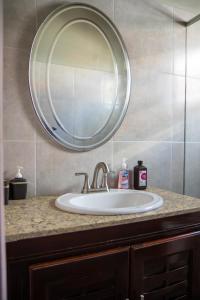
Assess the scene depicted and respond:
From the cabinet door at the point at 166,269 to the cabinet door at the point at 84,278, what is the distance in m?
0.05

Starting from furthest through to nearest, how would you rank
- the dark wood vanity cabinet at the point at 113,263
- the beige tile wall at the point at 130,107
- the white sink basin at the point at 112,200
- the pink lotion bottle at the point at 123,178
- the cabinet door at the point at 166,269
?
the pink lotion bottle at the point at 123,178 → the beige tile wall at the point at 130,107 → the white sink basin at the point at 112,200 → the cabinet door at the point at 166,269 → the dark wood vanity cabinet at the point at 113,263

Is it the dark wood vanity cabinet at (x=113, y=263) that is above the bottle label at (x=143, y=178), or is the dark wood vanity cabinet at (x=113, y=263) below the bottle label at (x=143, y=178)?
below

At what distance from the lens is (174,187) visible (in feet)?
5.45

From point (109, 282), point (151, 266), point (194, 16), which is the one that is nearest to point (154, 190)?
point (151, 266)

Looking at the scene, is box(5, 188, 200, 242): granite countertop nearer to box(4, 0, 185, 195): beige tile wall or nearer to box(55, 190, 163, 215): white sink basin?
box(55, 190, 163, 215): white sink basin

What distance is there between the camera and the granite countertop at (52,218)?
0.76m

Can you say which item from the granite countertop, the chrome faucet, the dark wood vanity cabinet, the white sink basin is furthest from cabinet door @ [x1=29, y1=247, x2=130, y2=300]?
the chrome faucet

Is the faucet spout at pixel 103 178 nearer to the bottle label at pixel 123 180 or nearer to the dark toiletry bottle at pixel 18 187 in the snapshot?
the bottle label at pixel 123 180

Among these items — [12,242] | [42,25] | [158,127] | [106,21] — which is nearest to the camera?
[12,242]

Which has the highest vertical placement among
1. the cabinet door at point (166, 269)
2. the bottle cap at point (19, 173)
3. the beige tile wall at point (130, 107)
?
the beige tile wall at point (130, 107)

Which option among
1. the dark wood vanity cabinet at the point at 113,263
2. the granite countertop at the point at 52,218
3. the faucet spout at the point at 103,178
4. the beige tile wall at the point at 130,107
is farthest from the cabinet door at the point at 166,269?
the beige tile wall at the point at 130,107

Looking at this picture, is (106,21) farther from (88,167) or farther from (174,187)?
(174,187)

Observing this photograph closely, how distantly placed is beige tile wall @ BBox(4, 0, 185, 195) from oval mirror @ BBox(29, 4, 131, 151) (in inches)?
2.0

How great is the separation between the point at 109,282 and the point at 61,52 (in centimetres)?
107
